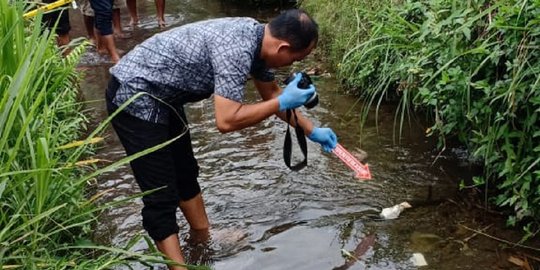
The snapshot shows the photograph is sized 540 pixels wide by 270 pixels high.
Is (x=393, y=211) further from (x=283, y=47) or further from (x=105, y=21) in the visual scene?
(x=105, y=21)

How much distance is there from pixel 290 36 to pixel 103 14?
442 cm

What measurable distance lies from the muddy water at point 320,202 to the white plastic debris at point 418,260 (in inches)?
1.1

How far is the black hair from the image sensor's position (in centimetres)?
281

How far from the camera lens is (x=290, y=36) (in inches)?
111

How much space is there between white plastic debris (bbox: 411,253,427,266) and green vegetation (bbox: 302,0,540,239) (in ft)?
1.63

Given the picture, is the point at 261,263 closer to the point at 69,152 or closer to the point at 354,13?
the point at 69,152

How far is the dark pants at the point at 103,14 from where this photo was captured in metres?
6.73

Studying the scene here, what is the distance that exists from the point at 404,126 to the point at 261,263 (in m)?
1.97

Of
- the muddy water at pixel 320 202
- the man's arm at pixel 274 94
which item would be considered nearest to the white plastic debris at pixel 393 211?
the muddy water at pixel 320 202

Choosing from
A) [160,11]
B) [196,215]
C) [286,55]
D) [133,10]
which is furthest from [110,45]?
[286,55]

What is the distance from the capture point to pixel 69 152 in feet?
11.8

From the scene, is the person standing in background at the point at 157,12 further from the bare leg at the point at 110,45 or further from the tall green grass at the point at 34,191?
the tall green grass at the point at 34,191

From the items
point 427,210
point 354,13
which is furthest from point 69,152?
point 354,13

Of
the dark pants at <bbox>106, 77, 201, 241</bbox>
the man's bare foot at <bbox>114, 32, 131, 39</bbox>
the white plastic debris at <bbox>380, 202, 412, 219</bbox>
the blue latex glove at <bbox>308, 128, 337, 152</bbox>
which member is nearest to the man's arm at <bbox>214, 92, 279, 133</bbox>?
the dark pants at <bbox>106, 77, 201, 241</bbox>
